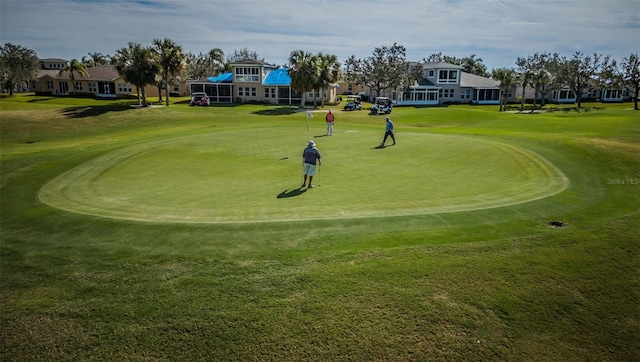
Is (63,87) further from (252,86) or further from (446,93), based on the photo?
(446,93)

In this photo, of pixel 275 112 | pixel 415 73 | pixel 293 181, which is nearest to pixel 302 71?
pixel 275 112

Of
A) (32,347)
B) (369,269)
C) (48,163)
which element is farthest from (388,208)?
(48,163)

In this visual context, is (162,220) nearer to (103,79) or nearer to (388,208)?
(388,208)

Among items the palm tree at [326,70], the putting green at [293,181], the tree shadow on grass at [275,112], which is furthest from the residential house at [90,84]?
the putting green at [293,181]

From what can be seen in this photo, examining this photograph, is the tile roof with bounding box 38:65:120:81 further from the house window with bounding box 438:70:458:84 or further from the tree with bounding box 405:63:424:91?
the house window with bounding box 438:70:458:84

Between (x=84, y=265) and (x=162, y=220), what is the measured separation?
308 cm

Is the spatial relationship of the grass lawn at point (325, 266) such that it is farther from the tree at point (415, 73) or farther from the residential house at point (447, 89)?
the residential house at point (447, 89)

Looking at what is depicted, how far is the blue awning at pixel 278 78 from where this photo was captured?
75325 millimetres

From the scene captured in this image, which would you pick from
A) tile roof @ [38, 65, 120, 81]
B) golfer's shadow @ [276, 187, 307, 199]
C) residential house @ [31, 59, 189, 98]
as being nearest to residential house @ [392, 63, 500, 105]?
residential house @ [31, 59, 189, 98]

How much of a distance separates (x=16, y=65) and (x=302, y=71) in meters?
Result: 65.5

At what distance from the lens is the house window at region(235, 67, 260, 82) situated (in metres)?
76.6

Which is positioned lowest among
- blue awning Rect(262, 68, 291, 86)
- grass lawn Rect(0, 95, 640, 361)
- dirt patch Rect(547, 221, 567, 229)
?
grass lawn Rect(0, 95, 640, 361)

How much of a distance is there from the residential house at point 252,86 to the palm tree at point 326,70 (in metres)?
8.71

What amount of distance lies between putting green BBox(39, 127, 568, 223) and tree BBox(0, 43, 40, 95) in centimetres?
7841
